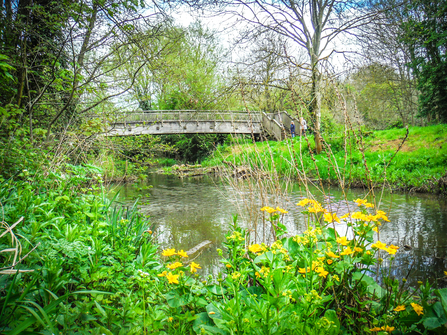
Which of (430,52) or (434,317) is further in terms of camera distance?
(430,52)

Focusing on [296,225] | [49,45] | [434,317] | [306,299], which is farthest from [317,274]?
[49,45]

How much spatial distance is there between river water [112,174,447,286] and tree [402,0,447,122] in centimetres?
815

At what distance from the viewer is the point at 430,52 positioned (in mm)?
13453

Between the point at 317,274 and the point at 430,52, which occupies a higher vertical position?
the point at 430,52

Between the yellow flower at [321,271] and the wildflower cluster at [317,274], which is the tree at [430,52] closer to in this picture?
the wildflower cluster at [317,274]

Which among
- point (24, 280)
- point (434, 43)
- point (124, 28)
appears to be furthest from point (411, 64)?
point (24, 280)

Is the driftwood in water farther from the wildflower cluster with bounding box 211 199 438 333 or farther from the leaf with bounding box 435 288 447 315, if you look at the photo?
the leaf with bounding box 435 288 447 315

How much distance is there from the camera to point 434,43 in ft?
43.1

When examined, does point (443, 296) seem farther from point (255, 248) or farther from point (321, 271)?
point (255, 248)

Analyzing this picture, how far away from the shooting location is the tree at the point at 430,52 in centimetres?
1119

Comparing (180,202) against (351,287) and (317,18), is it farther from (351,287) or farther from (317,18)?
(317,18)

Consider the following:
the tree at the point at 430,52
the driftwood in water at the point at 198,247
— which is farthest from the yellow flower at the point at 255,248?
the tree at the point at 430,52

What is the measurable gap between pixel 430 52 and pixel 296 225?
45.4 feet

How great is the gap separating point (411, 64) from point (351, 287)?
645 inches
